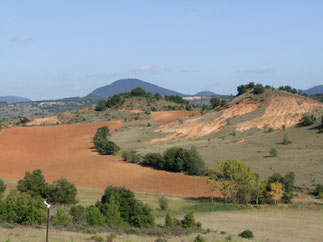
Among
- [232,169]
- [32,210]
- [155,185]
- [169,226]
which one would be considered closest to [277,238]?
[169,226]

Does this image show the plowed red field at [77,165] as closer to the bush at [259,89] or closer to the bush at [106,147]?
the bush at [106,147]

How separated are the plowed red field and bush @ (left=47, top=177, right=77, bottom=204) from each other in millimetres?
9010

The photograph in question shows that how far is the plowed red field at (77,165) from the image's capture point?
39.3 metres

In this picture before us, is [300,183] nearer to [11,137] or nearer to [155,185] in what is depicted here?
[155,185]

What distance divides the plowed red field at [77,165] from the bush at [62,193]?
9.01 meters

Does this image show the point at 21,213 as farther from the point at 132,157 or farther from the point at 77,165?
the point at 132,157

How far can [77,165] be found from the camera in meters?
49.8

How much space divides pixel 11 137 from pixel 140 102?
42.8 m

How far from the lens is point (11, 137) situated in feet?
233

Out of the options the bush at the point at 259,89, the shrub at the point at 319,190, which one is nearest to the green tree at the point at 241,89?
the bush at the point at 259,89

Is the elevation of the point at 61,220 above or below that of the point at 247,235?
above

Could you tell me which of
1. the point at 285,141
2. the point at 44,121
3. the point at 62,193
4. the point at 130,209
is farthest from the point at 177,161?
the point at 44,121

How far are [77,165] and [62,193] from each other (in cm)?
2097

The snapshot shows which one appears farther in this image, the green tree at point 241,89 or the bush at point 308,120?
the green tree at point 241,89
